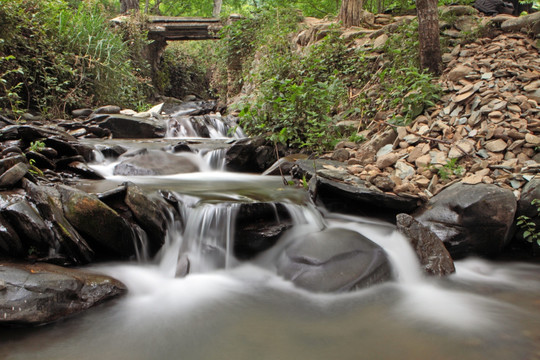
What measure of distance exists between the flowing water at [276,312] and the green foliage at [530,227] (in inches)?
11.7

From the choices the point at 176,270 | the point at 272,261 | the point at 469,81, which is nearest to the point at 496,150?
the point at 469,81

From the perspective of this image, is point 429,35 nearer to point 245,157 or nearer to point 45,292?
point 245,157

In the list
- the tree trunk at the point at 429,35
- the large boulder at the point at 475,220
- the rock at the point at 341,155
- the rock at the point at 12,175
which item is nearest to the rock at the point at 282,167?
the rock at the point at 341,155

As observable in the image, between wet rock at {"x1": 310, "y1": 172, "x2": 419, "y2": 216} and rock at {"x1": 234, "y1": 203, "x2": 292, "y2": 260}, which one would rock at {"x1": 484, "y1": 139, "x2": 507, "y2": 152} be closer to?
wet rock at {"x1": 310, "y1": 172, "x2": 419, "y2": 216}

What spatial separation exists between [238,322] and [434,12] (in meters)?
5.70

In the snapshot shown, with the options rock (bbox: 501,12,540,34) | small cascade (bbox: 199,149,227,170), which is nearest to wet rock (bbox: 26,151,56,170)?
small cascade (bbox: 199,149,227,170)

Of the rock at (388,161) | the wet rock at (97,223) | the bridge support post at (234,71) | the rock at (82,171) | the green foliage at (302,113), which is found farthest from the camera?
the bridge support post at (234,71)

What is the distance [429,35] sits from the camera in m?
5.92

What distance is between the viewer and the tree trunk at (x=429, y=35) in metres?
5.84

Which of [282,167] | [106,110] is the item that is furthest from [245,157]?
[106,110]

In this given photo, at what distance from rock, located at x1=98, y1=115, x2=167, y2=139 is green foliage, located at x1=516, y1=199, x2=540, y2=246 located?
25.6 feet

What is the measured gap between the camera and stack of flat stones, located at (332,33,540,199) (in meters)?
4.17

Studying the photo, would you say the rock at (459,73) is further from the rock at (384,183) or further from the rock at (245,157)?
the rock at (245,157)

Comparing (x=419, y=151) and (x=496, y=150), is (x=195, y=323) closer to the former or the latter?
(x=419, y=151)
